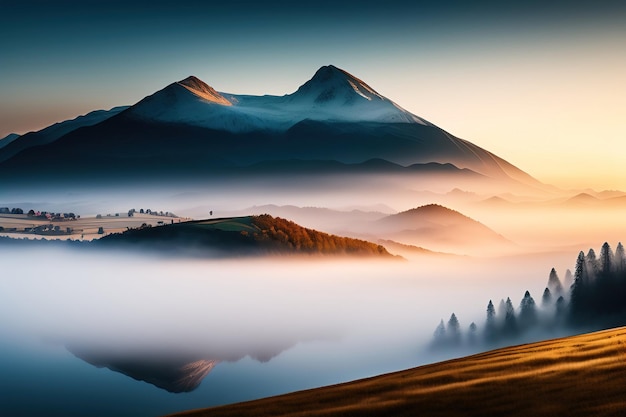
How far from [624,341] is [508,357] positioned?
10254mm

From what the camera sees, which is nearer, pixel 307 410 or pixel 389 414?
pixel 389 414

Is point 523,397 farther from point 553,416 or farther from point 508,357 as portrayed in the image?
point 508,357

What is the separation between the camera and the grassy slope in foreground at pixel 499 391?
4794 centimetres

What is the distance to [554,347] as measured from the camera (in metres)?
70.9

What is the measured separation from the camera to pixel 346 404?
5681cm

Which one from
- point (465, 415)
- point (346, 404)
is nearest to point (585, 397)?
point (465, 415)

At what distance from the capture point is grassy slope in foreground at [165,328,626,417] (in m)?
47.9

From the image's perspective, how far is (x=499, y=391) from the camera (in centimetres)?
5266

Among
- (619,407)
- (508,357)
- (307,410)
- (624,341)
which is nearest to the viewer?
(619,407)

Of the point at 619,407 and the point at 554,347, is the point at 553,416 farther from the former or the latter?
the point at 554,347

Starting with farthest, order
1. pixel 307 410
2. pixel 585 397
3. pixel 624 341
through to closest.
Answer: pixel 624 341
pixel 307 410
pixel 585 397

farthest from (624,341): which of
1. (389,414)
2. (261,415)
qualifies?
(261,415)

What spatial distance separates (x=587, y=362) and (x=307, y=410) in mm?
22469

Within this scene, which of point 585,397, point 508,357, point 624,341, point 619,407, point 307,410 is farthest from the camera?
point 508,357
